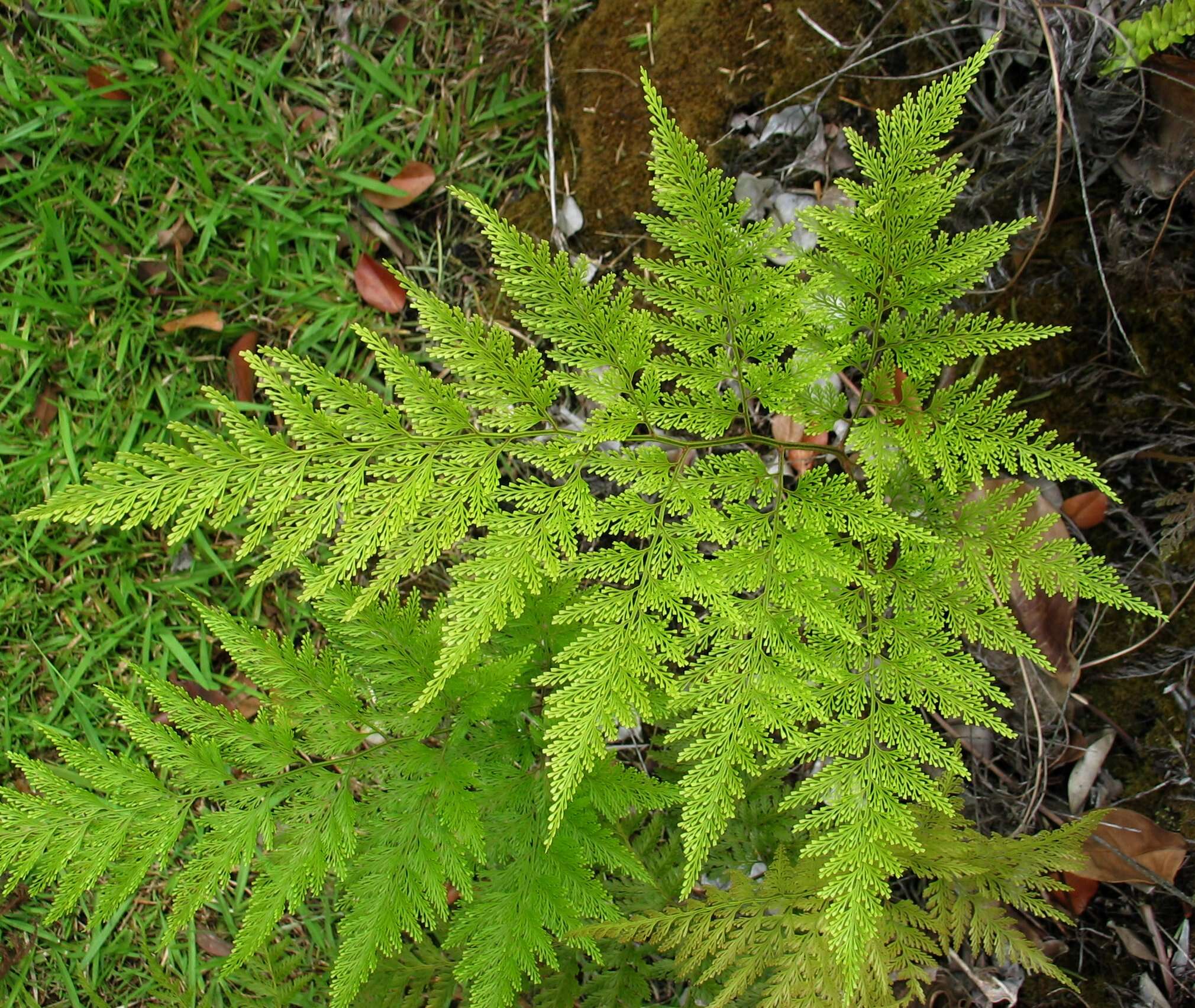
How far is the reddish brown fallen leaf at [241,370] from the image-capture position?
3.76 meters

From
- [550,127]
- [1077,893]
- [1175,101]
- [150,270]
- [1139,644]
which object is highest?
[150,270]

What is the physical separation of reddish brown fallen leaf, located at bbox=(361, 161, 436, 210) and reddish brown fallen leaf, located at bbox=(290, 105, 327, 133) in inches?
16.5

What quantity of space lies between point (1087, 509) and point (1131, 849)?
106 cm

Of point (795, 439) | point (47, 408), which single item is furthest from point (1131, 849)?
point (47, 408)

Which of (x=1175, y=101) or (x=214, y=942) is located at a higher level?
(x=1175, y=101)

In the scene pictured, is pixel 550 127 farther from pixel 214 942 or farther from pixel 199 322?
pixel 214 942

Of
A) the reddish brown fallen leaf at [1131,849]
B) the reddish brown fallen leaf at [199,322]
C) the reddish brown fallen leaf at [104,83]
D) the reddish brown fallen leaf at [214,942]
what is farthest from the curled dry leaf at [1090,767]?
the reddish brown fallen leaf at [104,83]

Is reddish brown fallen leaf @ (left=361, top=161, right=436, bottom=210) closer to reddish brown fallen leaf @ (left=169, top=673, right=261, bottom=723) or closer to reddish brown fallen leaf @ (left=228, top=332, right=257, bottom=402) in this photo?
reddish brown fallen leaf @ (left=228, top=332, right=257, bottom=402)

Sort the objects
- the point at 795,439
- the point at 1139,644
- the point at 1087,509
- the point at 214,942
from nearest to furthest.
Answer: the point at 1139,644 < the point at 1087,509 < the point at 795,439 < the point at 214,942

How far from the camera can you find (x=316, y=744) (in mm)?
2396

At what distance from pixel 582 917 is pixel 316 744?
0.84 metres

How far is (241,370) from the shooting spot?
375 centimetres

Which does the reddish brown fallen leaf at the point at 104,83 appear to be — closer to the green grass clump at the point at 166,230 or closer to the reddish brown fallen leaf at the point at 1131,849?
the green grass clump at the point at 166,230

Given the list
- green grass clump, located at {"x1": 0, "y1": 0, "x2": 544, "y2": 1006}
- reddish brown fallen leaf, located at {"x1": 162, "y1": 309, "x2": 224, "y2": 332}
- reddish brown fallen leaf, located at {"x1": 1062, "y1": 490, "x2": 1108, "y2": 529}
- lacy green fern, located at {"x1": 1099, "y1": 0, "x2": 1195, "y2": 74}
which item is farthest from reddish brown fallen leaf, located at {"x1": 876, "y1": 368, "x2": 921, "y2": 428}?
reddish brown fallen leaf, located at {"x1": 162, "y1": 309, "x2": 224, "y2": 332}
